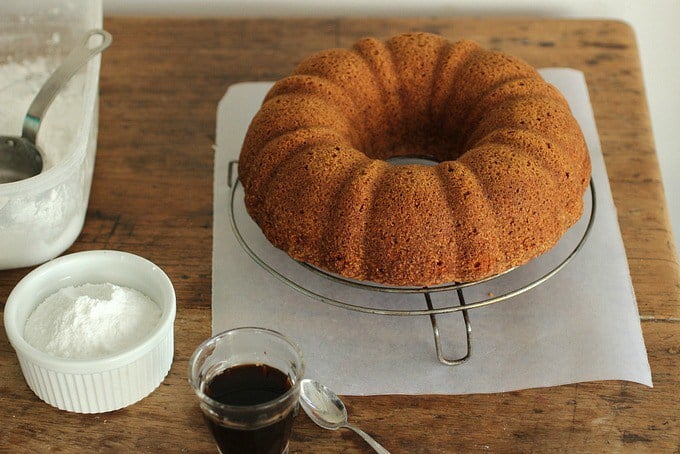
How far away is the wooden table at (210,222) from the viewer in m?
1.15

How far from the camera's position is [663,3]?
6.28ft

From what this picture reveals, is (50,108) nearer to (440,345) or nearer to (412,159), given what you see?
(412,159)

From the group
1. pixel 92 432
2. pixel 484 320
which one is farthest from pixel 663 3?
pixel 92 432

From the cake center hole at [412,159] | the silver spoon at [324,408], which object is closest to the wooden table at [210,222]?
the silver spoon at [324,408]

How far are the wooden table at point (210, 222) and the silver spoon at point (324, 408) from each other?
0.01m

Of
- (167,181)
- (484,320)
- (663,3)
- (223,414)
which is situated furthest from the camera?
(663,3)

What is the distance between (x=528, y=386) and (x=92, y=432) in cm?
59

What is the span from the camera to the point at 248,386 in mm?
1099

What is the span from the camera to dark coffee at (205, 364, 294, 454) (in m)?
1.05

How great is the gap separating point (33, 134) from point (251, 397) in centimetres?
61

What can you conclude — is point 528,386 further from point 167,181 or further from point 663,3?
point 663,3

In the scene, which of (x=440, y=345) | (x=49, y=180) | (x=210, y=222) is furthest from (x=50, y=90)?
(x=440, y=345)

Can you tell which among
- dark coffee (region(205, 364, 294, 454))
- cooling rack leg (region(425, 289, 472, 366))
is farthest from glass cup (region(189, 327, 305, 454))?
cooling rack leg (region(425, 289, 472, 366))

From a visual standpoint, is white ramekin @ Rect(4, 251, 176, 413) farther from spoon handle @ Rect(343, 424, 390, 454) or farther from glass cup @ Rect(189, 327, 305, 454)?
spoon handle @ Rect(343, 424, 390, 454)
